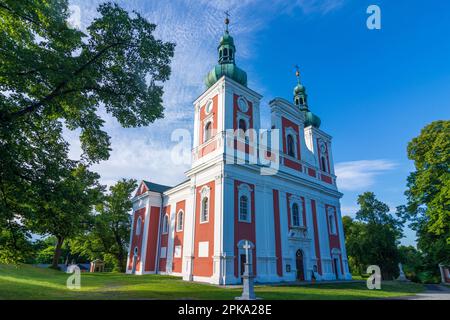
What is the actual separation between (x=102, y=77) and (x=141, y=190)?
21.5m

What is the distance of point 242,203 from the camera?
18.7 meters

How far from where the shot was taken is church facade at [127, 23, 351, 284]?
1766cm

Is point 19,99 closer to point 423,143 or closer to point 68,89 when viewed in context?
point 68,89

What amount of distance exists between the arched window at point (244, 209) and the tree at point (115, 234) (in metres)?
19.3

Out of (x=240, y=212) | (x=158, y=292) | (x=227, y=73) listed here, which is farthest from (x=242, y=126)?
(x=158, y=292)

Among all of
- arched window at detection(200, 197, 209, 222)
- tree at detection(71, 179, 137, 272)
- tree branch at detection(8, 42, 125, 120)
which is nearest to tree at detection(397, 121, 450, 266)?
arched window at detection(200, 197, 209, 222)

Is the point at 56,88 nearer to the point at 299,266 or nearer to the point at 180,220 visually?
the point at 180,220

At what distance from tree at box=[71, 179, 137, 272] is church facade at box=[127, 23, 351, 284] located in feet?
21.6

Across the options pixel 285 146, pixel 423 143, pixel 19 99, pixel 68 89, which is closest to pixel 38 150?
pixel 19 99

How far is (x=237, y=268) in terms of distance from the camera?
16.5 metres

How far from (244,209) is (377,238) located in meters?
19.5

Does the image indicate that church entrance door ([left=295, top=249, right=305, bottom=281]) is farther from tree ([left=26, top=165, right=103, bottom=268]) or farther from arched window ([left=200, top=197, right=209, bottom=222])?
tree ([left=26, top=165, right=103, bottom=268])

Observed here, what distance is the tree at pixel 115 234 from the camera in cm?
3288

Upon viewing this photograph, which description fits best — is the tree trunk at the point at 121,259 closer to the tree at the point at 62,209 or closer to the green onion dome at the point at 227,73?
the green onion dome at the point at 227,73
